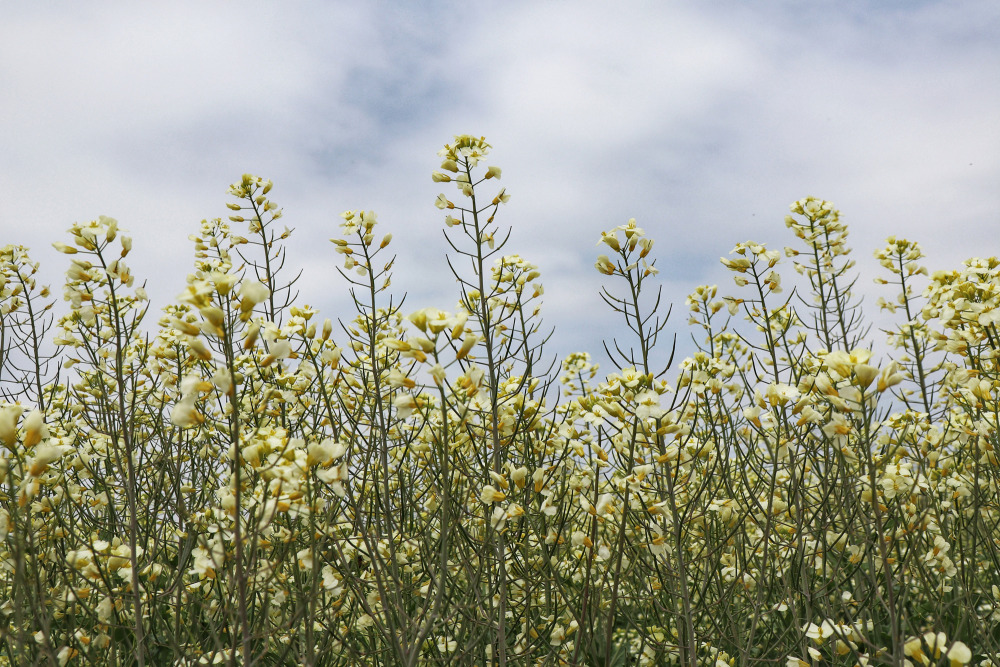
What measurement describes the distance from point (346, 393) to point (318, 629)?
1.18 metres

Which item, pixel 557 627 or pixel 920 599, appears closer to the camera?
pixel 557 627

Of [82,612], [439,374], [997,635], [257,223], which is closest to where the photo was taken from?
[439,374]

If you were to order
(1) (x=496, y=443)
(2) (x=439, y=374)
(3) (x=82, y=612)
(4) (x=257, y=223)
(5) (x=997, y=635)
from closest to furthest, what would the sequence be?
(2) (x=439, y=374), (1) (x=496, y=443), (3) (x=82, y=612), (4) (x=257, y=223), (5) (x=997, y=635)

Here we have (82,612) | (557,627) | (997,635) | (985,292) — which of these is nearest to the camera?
(985,292)

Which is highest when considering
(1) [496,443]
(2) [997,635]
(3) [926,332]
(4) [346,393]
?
(3) [926,332]

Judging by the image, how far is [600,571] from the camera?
4.43 m

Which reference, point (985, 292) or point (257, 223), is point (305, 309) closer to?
point (257, 223)

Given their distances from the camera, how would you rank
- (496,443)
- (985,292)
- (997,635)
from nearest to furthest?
(496,443) → (985,292) → (997,635)

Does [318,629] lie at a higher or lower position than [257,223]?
lower

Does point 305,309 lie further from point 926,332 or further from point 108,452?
point 926,332

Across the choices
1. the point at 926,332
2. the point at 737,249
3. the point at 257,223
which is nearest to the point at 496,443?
the point at 737,249

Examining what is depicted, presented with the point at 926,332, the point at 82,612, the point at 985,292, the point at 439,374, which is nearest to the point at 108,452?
the point at 82,612

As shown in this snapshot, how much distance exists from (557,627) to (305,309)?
1.94m

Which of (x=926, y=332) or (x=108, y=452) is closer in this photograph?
(x=108, y=452)
